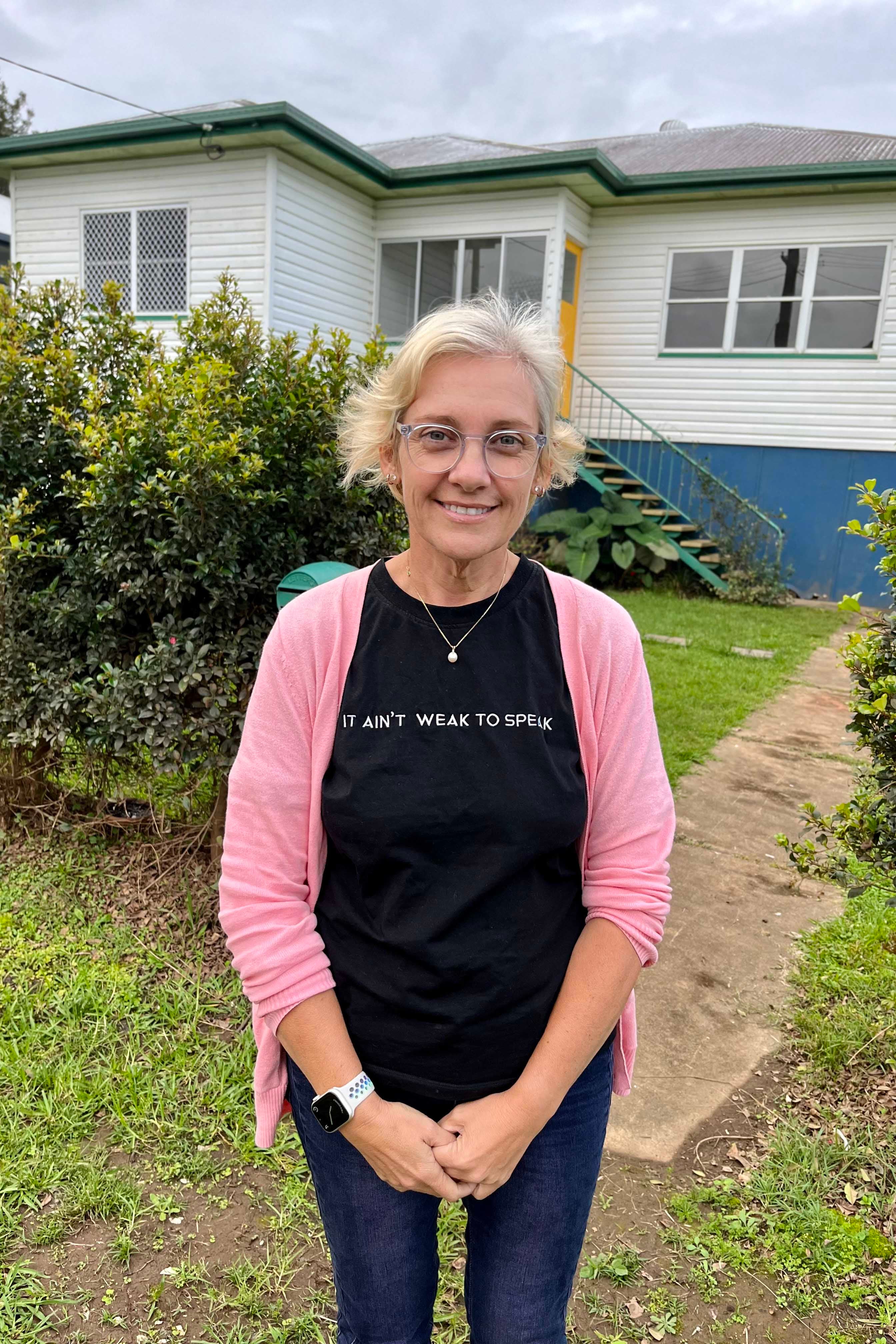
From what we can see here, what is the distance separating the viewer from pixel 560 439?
1644mm

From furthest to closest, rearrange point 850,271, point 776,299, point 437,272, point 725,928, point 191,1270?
point 437,272 < point 776,299 < point 850,271 < point 725,928 < point 191,1270

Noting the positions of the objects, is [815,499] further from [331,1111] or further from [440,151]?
[331,1111]

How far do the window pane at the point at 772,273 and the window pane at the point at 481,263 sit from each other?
11.3 feet

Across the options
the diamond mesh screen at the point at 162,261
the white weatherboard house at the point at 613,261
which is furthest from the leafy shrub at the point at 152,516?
the diamond mesh screen at the point at 162,261

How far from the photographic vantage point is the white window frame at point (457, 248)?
507 inches

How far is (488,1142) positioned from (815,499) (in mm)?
12763

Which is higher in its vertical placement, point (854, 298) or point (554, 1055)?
point (854, 298)

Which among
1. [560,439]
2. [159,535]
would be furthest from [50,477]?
[560,439]

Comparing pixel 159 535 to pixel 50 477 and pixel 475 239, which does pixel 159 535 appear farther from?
pixel 475 239

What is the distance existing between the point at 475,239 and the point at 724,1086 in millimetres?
13072

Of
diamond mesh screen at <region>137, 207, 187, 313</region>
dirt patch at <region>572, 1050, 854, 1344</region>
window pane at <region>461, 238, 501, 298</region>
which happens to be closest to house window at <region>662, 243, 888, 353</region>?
window pane at <region>461, 238, 501, 298</region>

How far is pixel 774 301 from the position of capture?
13.0 metres

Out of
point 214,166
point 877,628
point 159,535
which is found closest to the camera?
point 877,628

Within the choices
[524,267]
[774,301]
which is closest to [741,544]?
[774,301]
